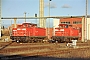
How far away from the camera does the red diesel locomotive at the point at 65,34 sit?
34.6 metres

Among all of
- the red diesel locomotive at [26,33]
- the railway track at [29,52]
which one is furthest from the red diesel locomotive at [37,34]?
the railway track at [29,52]

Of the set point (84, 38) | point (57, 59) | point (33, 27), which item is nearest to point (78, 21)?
point (84, 38)

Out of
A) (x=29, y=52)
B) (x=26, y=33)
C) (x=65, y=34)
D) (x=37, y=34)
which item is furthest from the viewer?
(x=65, y=34)

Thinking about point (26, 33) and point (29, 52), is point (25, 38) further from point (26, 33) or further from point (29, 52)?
point (29, 52)

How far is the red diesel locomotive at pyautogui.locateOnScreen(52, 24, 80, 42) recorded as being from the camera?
34.6m

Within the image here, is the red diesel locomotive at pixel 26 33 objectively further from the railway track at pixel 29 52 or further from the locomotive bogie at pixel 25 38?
the railway track at pixel 29 52

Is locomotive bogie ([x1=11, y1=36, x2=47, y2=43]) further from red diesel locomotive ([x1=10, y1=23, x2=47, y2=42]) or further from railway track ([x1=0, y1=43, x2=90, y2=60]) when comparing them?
railway track ([x1=0, y1=43, x2=90, y2=60])

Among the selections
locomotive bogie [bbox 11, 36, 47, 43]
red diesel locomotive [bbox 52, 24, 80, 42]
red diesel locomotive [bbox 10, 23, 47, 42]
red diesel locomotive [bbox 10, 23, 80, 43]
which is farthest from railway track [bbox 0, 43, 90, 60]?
red diesel locomotive [bbox 52, 24, 80, 42]

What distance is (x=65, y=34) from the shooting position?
3528 centimetres

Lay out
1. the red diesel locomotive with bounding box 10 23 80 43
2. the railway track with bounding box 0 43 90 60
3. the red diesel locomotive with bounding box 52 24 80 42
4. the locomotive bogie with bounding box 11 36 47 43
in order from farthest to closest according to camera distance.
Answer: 1. the red diesel locomotive with bounding box 52 24 80 42
2. the red diesel locomotive with bounding box 10 23 80 43
3. the locomotive bogie with bounding box 11 36 47 43
4. the railway track with bounding box 0 43 90 60

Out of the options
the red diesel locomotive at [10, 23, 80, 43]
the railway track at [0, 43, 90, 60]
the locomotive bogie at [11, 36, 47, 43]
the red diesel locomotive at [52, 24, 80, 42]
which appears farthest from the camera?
the red diesel locomotive at [52, 24, 80, 42]

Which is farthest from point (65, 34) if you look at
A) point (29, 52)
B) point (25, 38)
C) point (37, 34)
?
point (29, 52)

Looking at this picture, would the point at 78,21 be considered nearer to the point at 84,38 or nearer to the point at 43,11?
the point at 43,11

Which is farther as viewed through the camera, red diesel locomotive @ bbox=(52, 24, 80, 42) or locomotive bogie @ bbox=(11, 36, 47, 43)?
red diesel locomotive @ bbox=(52, 24, 80, 42)
